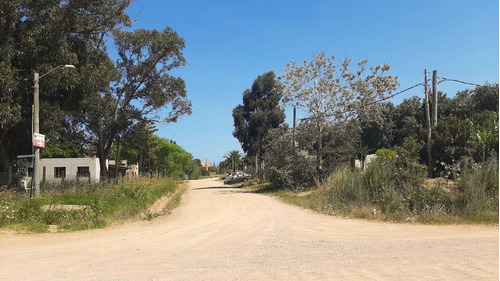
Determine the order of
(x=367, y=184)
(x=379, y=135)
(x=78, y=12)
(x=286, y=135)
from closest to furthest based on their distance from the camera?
(x=367, y=184), (x=78, y=12), (x=286, y=135), (x=379, y=135)

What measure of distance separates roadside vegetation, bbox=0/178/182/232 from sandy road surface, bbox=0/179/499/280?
123cm

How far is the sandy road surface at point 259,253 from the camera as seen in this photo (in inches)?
243

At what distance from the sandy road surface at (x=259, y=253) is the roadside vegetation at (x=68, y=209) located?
4.03 ft

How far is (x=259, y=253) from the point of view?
7828mm

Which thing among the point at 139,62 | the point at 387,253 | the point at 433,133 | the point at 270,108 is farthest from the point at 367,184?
the point at 270,108

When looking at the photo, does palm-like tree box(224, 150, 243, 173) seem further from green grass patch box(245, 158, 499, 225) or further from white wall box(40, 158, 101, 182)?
green grass patch box(245, 158, 499, 225)

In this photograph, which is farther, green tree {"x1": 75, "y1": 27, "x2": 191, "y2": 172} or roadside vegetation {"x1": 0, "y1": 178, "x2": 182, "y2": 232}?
green tree {"x1": 75, "y1": 27, "x2": 191, "y2": 172}

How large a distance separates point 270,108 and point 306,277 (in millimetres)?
43689

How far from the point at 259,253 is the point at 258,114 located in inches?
1596

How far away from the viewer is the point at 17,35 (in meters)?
18.0

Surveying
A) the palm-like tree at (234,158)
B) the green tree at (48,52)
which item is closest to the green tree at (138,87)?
the green tree at (48,52)

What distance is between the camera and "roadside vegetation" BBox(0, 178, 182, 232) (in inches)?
474

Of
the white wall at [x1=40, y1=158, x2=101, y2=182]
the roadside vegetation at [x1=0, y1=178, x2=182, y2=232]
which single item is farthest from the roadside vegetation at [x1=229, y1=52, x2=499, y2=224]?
the white wall at [x1=40, y1=158, x2=101, y2=182]

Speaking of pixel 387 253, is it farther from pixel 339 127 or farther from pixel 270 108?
pixel 270 108
